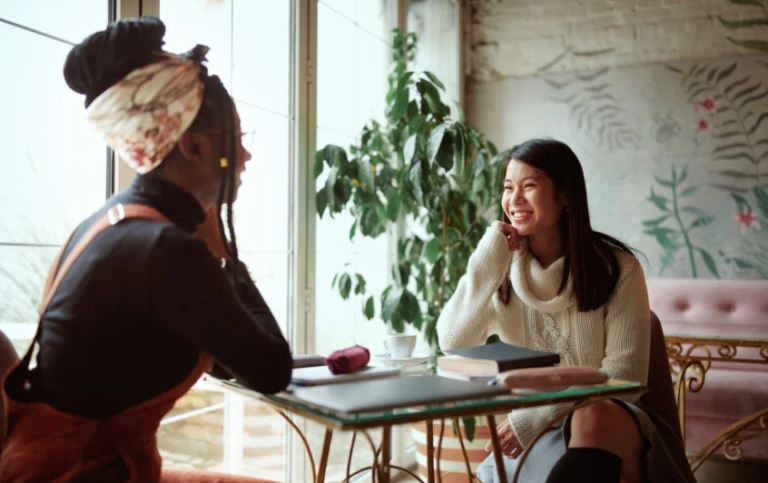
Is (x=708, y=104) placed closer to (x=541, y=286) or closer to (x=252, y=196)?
(x=541, y=286)

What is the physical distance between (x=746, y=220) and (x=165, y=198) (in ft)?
11.2

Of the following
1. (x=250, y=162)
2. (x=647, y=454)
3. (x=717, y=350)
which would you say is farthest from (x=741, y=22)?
(x=647, y=454)

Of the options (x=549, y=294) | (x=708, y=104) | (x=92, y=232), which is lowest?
(x=549, y=294)

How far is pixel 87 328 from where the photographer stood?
2.88 ft

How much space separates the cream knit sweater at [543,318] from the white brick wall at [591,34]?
2.45 meters

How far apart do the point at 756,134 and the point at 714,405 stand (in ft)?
4.91

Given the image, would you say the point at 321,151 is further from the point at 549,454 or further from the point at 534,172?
the point at 549,454

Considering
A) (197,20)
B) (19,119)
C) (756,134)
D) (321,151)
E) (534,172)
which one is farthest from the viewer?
(756,134)

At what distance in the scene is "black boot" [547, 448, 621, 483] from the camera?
122 cm

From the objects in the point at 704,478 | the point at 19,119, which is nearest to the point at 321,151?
the point at 19,119

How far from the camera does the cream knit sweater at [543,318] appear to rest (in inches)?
62.5

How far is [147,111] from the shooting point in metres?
0.96

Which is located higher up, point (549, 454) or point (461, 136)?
point (461, 136)

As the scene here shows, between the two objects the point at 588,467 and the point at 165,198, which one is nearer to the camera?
the point at 165,198
